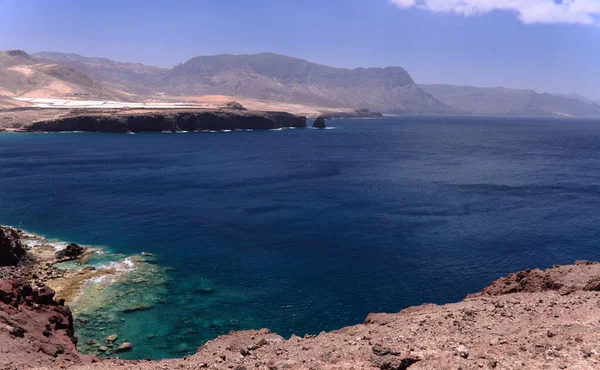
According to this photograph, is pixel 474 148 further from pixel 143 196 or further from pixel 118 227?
pixel 118 227

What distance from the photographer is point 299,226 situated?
70.4m

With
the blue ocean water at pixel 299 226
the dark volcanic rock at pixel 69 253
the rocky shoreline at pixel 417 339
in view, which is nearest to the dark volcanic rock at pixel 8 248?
the dark volcanic rock at pixel 69 253

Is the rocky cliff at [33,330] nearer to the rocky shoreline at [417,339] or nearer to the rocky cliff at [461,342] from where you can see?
the rocky shoreline at [417,339]

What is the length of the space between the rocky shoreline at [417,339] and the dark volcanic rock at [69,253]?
19430mm

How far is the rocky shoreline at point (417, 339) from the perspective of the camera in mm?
19406

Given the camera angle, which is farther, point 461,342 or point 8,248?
point 8,248

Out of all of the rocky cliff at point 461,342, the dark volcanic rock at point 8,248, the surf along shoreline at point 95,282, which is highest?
the rocky cliff at point 461,342

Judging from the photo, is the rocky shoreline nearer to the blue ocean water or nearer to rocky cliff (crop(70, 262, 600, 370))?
rocky cliff (crop(70, 262, 600, 370))

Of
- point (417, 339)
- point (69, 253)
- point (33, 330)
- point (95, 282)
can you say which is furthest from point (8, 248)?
point (417, 339)

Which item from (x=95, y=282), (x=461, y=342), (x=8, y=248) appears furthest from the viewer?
(x=8, y=248)

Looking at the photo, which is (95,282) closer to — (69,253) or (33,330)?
(69,253)

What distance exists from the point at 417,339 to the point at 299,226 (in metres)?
48.3

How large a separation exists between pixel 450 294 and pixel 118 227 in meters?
49.7

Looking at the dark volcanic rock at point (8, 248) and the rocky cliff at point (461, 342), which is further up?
the rocky cliff at point (461, 342)
